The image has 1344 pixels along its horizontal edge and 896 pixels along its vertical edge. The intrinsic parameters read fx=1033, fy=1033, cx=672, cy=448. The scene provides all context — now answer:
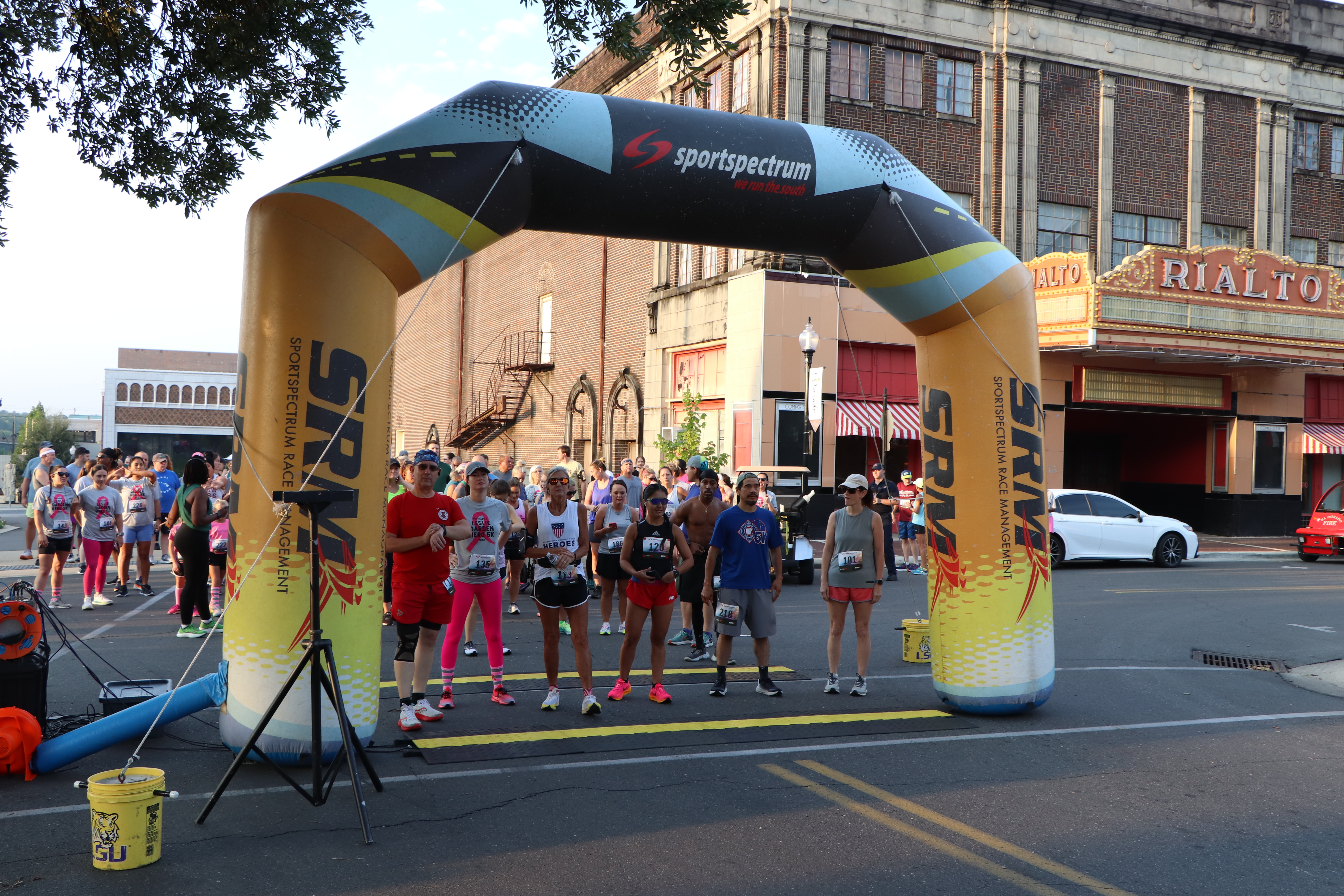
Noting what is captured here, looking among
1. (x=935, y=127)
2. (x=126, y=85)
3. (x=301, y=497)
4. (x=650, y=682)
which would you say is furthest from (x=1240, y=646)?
(x=935, y=127)

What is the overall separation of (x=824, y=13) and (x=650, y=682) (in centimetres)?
1955

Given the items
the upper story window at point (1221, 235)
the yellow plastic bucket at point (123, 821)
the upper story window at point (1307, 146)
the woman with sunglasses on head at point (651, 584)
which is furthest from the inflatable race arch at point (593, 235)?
the upper story window at point (1307, 146)

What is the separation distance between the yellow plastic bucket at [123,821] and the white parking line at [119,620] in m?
4.56

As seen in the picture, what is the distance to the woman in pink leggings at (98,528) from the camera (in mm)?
12820

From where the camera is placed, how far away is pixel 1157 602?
15391 mm

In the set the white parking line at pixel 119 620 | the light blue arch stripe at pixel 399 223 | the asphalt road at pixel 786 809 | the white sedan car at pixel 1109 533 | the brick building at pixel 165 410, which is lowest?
the asphalt road at pixel 786 809

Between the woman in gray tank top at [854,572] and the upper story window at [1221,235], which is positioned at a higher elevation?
the upper story window at [1221,235]

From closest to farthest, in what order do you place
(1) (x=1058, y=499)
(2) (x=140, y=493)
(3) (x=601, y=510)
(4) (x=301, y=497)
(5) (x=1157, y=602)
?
1. (4) (x=301, y=497)
2. (3) (x=601, y=510)
3. (2) (x=140, y=493)
4. (5) (x=1157, y=602)
5. (1) (x=1058, y=499)

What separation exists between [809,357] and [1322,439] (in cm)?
1865

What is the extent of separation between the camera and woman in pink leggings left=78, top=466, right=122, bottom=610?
42.1 feet

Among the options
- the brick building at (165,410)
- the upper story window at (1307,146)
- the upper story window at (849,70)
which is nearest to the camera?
the upper story window at (849,70)

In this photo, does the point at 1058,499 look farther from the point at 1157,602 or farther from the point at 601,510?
the point at 601,510

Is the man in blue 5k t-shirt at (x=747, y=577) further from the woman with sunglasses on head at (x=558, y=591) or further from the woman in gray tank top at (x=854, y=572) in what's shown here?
the woman with sunglasses on head at (x=558, y=591)

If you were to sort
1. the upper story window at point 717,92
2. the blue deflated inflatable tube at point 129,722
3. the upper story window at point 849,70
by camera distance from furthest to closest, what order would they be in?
the upper story window at point 717,92 → the upper story window at point 849,70 → the blue deflated inflatable tube at point 129,722
